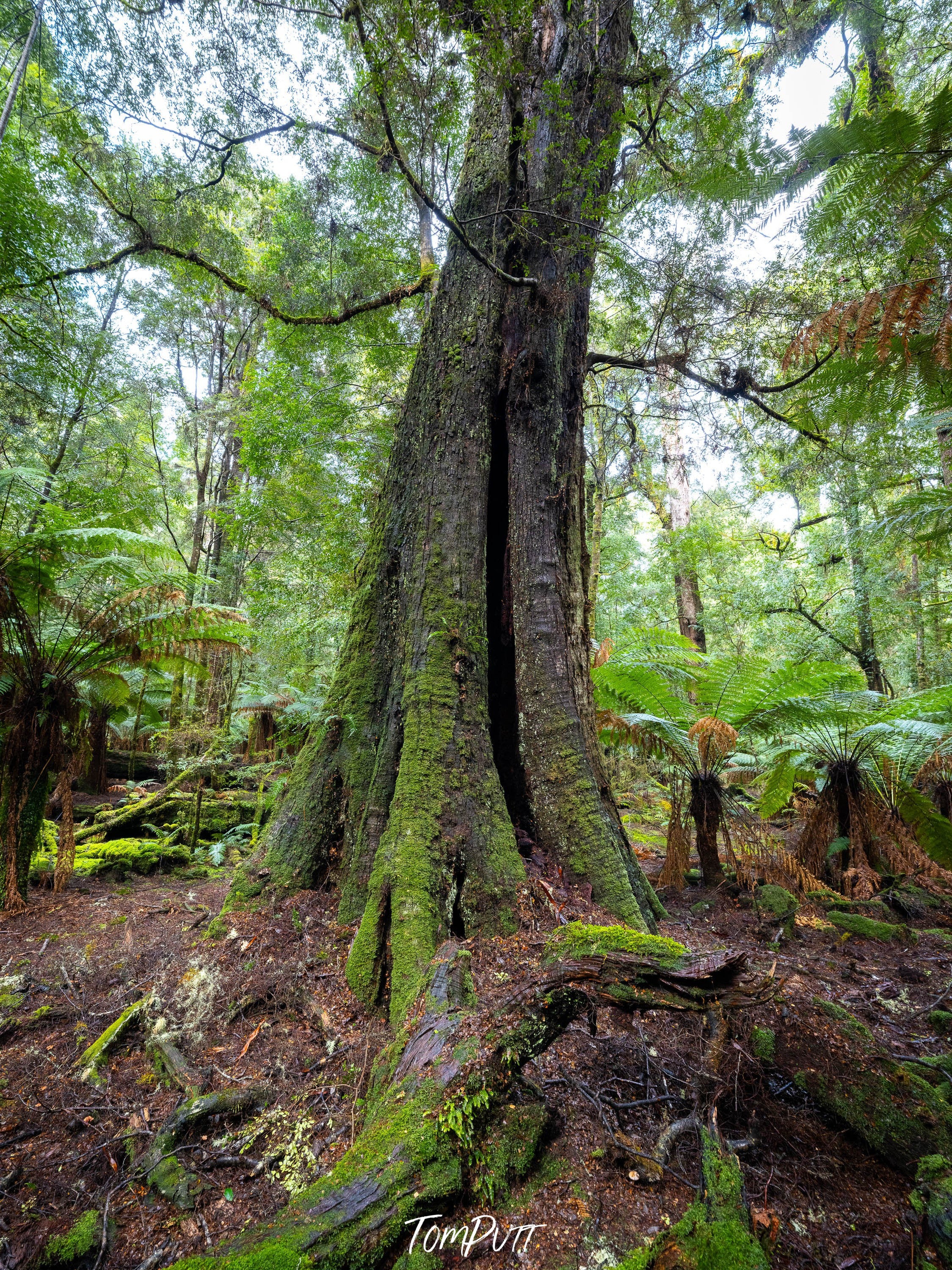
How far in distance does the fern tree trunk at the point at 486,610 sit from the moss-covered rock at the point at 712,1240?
1.05 metres

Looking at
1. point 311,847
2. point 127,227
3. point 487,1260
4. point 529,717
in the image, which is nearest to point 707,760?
point 529,717

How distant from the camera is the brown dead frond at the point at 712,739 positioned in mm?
3781

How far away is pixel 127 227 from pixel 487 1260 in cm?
769

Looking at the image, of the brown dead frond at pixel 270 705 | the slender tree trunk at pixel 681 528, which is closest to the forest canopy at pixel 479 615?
the brown dead frond at pixel 270 705

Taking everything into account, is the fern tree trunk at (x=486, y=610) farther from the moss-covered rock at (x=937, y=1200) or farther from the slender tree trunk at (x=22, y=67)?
the slender tree trunk at (x=22, y=67)

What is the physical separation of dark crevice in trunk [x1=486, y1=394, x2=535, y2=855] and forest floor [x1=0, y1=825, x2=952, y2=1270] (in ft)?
1.46

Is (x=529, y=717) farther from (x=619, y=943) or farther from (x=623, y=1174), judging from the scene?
(x=623, y=1174)

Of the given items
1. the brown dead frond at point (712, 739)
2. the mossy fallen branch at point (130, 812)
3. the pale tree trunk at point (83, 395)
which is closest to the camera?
the brown dead frond at point (712, 739)

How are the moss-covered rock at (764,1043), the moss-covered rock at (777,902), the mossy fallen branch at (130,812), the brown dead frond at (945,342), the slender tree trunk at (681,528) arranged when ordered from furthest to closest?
the slender tree trunk at (681,528), the mossy fallen branch at (130,812), the moss-covered rock at (777,902), the brown dead frond at (945,342), the moss-covered rock at (764,1043)

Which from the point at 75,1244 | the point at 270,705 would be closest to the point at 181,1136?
the point at 75,1244

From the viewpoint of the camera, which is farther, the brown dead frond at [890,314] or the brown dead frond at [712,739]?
the brown dead frond at [712,739]

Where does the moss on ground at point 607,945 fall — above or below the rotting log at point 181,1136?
above

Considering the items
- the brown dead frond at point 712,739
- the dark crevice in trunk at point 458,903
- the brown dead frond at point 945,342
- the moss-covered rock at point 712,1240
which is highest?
the brown dead frond at point 945,342

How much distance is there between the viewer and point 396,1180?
1.24 meters
